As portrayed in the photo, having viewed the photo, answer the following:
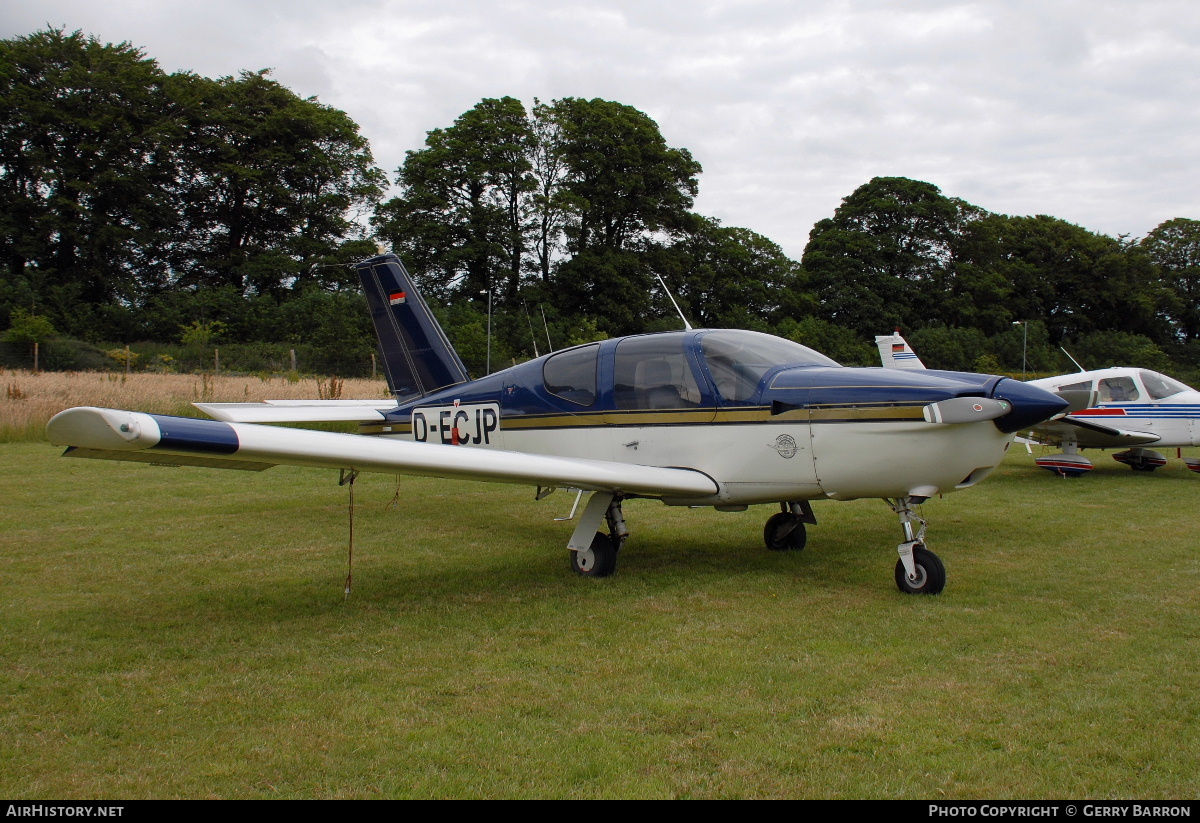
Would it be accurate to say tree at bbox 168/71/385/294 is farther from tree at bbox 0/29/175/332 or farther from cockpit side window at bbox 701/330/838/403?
cockpit side window at bbox 701/330/838/403

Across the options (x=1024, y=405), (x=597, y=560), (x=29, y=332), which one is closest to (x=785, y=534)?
(x=597, y=560)

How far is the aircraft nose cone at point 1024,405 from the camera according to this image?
187 inches

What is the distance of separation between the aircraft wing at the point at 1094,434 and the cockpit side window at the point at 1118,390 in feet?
1.68

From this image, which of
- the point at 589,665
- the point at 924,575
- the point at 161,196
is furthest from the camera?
the point at 161,196

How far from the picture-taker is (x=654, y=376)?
6.05 meters

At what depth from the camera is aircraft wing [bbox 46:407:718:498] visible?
3.47 metres

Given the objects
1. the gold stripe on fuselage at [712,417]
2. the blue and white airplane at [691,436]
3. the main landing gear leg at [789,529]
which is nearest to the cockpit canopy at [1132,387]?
the main landing gear leg at [789,529]

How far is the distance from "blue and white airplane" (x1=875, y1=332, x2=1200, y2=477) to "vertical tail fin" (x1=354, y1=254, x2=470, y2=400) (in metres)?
9.38

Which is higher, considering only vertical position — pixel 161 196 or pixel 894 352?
pixel 161 196

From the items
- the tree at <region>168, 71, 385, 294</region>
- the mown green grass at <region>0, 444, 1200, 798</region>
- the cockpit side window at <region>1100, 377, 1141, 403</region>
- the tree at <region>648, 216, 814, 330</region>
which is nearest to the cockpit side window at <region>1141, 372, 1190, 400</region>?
the cockpit side window at <region>1100, 377, 1141, 403</region>

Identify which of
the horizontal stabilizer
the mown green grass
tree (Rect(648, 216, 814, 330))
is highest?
tree (Rect(648, 216, 814, 330))

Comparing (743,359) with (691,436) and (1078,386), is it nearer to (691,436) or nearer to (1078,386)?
(691,436)

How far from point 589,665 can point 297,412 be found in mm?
5430

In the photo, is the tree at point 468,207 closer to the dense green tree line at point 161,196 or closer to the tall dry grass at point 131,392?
the dense green tree line at point 161,196
